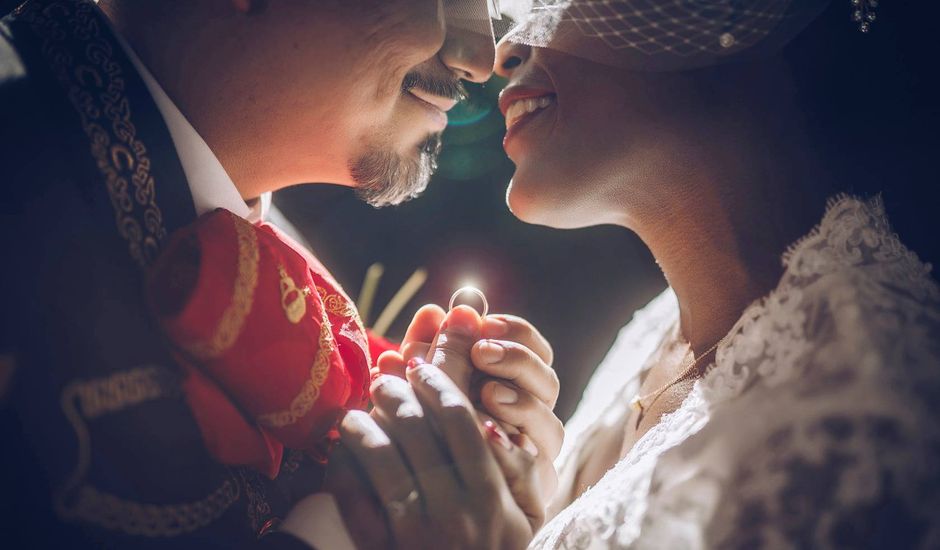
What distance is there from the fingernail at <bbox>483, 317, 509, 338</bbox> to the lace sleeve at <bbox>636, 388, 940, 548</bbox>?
459 mm

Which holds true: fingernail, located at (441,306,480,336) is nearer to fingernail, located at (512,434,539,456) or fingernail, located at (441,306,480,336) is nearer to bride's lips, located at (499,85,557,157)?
fingernail, located at (512,434,539,456)

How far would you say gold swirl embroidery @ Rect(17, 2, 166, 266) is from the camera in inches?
34.1

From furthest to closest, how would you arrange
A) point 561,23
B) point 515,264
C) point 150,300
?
point 515,264
point 561,23
point 150,300

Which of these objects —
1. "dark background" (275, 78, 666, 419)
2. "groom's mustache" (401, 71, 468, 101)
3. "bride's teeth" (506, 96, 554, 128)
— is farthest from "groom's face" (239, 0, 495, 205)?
"dark background" (275, 78, 666, 419)

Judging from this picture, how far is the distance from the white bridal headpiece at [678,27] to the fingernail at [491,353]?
0.64 metres

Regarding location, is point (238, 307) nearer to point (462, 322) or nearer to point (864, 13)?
point (462, 322)

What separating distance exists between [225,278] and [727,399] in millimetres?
812

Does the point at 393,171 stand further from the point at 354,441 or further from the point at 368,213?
the point at 368,213

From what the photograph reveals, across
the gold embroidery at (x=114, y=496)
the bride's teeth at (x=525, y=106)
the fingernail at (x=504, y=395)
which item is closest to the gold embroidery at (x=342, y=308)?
the fingernail at (x=504, y=395)

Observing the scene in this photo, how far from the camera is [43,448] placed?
29.4 inches

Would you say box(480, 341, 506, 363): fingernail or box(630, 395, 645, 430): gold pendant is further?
box(630, 395, 645, 430): gold pendant

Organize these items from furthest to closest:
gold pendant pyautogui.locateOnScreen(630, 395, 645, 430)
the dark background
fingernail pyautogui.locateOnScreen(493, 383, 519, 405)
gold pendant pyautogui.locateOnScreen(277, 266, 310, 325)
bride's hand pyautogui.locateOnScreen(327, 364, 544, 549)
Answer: the dark background
gold pendant pyautogui.locateOnScreen(630, 395, 645, 430)
fingernail pyautogui.locateOnScreen(493, 383, 519, 405)
gold pendant pyautogui.locateOnScreen(277, 266, 310, 325)
bride's hand pyautogui.locateOnScreen(327, 364, 544, 549)

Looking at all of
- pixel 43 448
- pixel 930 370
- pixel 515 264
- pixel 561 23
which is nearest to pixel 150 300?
pixel 43 448

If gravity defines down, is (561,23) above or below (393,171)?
above
